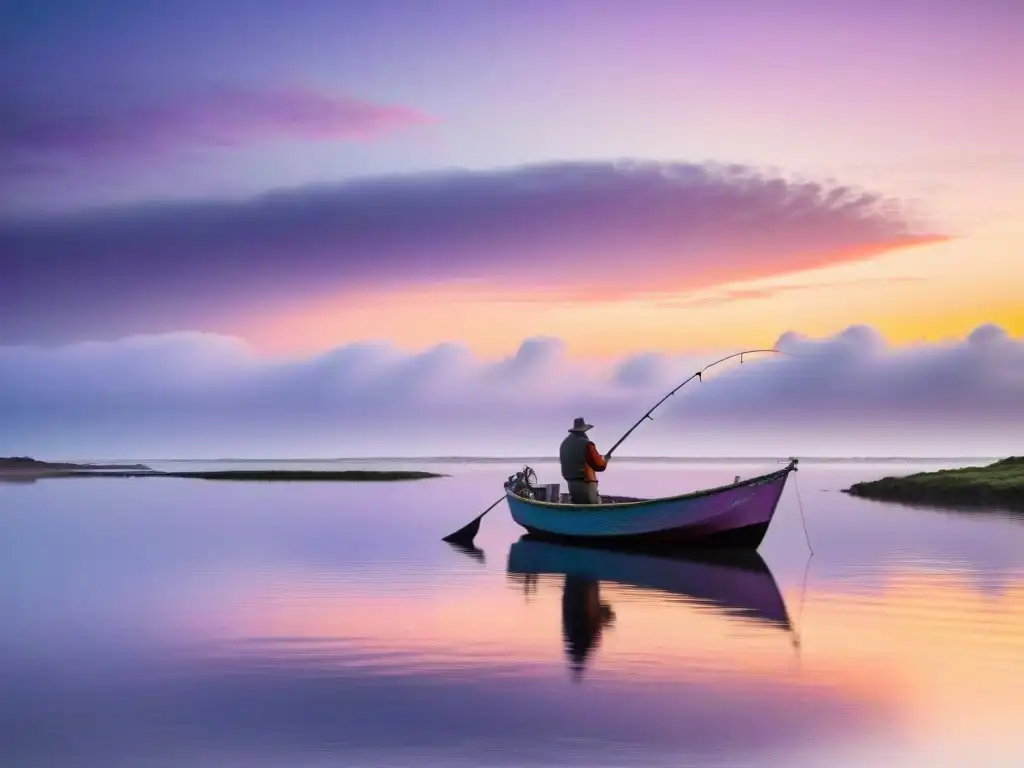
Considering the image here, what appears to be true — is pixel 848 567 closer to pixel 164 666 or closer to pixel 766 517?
pixel 766 517

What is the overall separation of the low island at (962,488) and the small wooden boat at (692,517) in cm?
2810

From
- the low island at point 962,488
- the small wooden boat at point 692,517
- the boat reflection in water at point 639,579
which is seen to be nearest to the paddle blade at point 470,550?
the boat reflection in water at point 639,579

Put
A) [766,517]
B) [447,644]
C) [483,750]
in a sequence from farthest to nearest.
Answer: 1. [766,517]
2. [447,644]
3. [483,750]

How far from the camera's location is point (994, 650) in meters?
15.9

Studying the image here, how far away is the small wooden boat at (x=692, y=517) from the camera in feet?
95.5

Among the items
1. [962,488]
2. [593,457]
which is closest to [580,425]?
[593,457]

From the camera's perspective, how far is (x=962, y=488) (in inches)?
2399

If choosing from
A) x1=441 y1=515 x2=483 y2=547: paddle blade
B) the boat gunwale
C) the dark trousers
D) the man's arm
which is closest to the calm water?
the boat gunwale

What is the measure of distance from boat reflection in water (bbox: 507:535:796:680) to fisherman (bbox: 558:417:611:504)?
5.70 feet

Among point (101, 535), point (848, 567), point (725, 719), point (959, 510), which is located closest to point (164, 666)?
point (725, 719)

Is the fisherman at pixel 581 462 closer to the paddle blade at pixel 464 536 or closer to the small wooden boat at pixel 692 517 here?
the small wooden boat at pixel 692 517

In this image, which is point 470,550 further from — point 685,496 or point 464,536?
point 685,496

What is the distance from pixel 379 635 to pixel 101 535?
2381 cm

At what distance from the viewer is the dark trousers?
31812 mm
